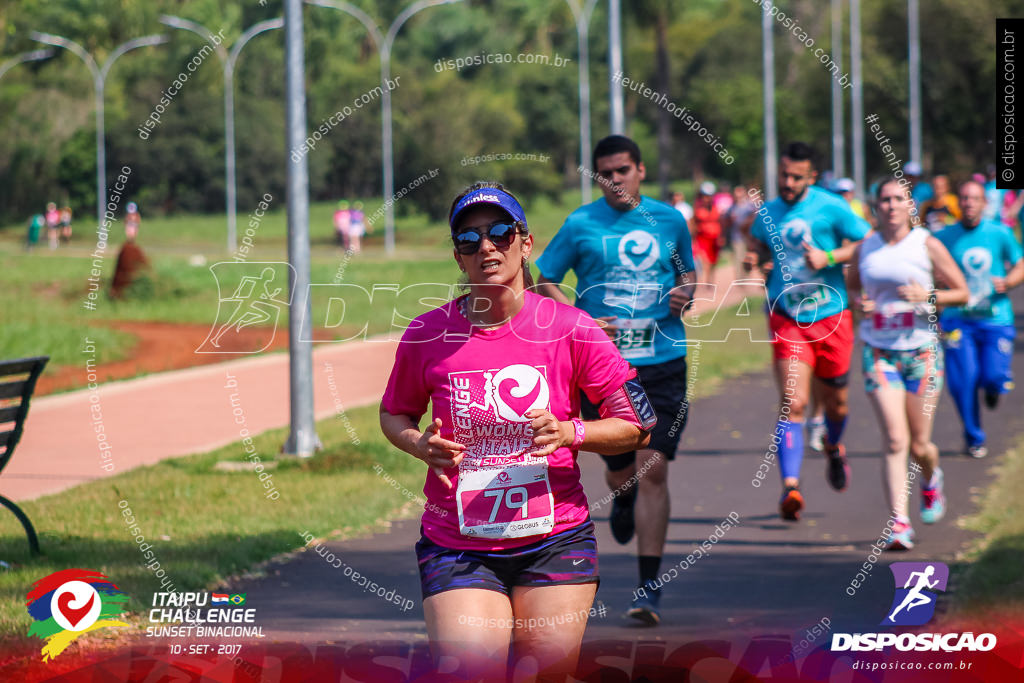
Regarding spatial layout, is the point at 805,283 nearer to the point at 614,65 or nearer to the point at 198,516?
the point at 198,516

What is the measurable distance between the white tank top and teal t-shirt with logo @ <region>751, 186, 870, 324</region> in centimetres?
34

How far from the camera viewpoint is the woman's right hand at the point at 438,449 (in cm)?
373

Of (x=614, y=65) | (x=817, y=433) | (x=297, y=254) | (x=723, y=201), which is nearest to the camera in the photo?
(x=297, y=254)

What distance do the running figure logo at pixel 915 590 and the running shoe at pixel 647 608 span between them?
96cm

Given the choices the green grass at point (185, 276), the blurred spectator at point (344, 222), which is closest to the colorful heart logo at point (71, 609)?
the green grass at point (185, 276)

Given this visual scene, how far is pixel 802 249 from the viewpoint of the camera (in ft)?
26.6

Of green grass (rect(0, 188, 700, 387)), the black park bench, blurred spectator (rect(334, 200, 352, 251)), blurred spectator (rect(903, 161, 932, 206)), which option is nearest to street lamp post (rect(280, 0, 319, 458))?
green grass (rect(0, 188, 700, 387))

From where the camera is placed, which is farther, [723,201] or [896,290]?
[723,201]

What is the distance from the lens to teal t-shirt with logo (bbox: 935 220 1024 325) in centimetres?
992

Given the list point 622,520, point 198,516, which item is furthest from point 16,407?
point 622,520

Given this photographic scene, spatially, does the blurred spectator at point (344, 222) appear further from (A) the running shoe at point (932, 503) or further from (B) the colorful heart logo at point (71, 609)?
(B) the colorful heart logo at point (71, 609)

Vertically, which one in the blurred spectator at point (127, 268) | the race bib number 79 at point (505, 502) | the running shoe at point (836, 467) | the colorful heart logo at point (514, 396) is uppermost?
the blurred spectator at point (127, 268)

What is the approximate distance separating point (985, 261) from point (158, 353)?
38.7 feet

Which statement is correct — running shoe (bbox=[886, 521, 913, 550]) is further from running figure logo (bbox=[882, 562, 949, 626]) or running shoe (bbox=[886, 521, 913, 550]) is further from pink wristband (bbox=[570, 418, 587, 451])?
pink wristband (bbox=[570, 418, 587, 451])
